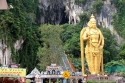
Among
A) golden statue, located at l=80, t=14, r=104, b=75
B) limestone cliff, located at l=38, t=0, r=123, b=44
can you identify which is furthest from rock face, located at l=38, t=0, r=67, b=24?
golden statue, located at l=80, t=14, r=104, b=75

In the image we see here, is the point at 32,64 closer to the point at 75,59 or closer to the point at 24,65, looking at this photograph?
the point at 24,65

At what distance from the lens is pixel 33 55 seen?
26.1 metres

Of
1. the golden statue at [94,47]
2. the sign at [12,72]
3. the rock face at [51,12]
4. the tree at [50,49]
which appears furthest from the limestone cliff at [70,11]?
the sign at [12,72]

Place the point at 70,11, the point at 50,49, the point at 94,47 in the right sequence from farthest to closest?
the point at 70,11 < the point at 50,49 < the point at 94,47

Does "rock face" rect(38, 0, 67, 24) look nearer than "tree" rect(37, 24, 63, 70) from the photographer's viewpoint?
No

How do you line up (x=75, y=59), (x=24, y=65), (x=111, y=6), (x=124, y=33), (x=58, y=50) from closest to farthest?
1. (x=58, y=50)
2. (x=24, y=65)
3. (x=75, y=59)
4. (x=124, y=33)
5. (x=111, y=6)

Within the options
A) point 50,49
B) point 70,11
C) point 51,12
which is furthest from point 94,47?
point 51,12

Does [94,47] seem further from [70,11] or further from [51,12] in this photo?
[51,12]

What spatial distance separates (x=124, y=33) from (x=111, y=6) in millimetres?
3059

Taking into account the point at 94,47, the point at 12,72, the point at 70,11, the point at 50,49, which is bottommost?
the point at 12,72

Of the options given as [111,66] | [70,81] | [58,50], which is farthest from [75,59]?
[70,81]

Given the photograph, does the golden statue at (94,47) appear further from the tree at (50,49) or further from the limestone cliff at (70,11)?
the limestone cliff at (70,11)

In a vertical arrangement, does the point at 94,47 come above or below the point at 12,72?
above

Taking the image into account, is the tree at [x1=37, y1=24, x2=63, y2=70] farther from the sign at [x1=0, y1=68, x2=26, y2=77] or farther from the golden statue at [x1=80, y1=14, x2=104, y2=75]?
the sign at [x1=0, y1=68, x2=26, y2=77]
